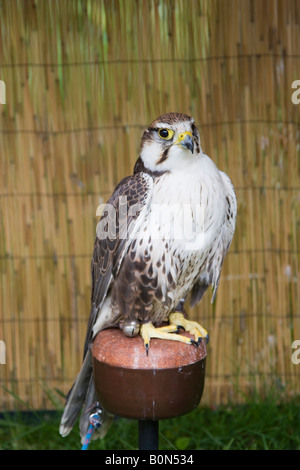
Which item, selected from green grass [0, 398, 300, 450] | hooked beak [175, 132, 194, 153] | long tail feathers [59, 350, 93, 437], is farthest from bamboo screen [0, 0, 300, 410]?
hooked beak [175, 132, 194, 153]

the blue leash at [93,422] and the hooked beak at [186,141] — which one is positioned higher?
the hooked beak at [186,141]

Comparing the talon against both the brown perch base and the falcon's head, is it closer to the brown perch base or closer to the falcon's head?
the brown perch base

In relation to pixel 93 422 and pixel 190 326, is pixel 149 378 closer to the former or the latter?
pixel 190 326

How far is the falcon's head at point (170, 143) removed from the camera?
1.88 metres

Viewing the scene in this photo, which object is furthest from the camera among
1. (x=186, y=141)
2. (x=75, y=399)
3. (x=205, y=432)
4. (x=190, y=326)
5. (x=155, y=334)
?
(x=205, y=432)

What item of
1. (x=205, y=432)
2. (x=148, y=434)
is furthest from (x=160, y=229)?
(x=205, y=432)

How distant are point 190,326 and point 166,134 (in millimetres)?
735

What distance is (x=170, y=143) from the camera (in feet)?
6.28

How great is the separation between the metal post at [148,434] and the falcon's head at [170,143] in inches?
36.1

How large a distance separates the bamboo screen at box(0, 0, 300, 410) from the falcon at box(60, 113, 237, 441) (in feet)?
3.19

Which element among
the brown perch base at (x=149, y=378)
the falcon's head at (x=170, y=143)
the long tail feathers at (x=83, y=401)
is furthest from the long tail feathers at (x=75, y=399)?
the falcon's head at (x=170, y=143)

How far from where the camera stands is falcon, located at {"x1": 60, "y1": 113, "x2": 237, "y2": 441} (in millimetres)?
1936

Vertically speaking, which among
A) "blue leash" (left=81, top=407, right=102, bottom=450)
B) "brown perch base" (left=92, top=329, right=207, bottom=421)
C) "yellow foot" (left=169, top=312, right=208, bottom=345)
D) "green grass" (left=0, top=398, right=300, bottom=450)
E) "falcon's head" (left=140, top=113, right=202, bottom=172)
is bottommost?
"green grass" (left=0, top=398, right=300, bottom=450)

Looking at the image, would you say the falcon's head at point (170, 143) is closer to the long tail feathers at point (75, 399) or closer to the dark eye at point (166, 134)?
the dark eye at point (166, 134)
